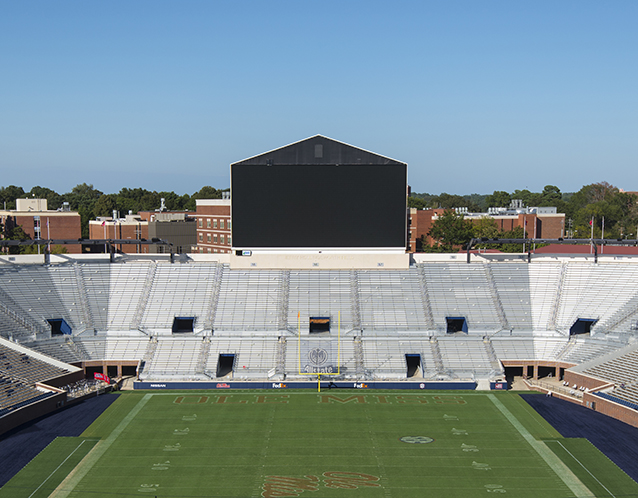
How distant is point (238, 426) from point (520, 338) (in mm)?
21203

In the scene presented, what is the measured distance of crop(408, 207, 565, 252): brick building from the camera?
8750 centimetres

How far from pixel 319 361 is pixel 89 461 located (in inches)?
643

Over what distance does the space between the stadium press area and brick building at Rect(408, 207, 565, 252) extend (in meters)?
37.3

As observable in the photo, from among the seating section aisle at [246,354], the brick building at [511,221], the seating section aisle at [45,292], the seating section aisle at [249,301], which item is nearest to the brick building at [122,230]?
the seating section aisle at [45,292]

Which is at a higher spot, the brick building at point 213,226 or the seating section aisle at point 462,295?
the brick building at point 213,226

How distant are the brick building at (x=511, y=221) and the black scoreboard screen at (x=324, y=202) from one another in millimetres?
37081

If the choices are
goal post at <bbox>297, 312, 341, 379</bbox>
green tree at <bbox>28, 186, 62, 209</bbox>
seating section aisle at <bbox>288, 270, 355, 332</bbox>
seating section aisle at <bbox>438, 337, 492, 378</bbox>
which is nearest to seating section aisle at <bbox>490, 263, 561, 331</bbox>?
seating section aisle at <bbox>438, 337, 492, 378</bbox>

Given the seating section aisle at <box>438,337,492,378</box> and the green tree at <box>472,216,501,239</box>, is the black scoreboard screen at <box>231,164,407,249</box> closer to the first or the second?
the seating section aisle at <box>438,337,492,378</box>

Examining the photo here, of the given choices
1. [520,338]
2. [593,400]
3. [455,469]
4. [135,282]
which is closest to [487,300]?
[520,338]

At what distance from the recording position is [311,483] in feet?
83.6

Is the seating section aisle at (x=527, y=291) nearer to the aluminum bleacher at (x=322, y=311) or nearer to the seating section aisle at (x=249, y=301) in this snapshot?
the aluminum bleacher at (x=322, y=311)

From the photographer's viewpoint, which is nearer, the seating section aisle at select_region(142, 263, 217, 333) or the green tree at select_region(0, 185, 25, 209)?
the seating section aisle at select_region(142, 263, 217, 333)

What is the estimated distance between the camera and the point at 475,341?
42156 mm

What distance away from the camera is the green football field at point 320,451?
25.1 metres
